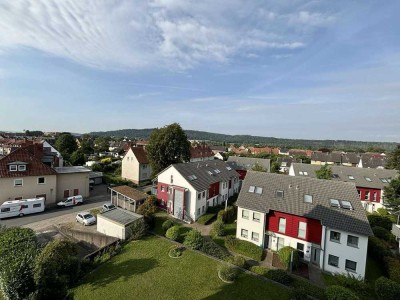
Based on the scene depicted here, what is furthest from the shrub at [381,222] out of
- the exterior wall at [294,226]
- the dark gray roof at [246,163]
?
the dark gray roof at [246,163]

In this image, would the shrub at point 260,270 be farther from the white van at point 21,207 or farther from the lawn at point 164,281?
the white van at point 21,207

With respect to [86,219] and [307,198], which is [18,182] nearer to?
[86,219]

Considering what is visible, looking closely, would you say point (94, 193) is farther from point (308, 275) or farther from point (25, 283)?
point (308, 275)

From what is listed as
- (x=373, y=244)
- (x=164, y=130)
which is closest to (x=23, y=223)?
(x=164, y=130)

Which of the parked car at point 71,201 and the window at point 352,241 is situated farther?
the parked car at point 71,201

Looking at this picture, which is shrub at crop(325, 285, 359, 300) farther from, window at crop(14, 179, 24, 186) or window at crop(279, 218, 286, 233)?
window at crop(14, 179, 24, 186)

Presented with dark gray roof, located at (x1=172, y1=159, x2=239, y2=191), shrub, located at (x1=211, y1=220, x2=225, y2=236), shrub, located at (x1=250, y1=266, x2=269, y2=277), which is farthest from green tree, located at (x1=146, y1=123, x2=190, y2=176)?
shrub, located at (x1=250, y1=266, x2=269, y2=277)

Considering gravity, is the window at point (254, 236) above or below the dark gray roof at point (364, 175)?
below
